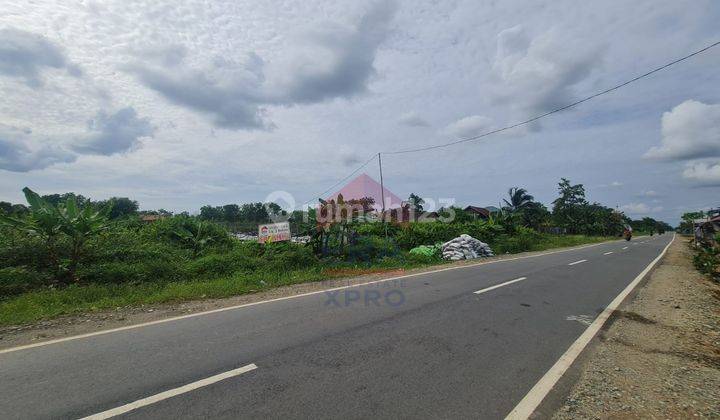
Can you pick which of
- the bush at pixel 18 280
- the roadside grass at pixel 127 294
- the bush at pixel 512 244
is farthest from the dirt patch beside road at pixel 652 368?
the bush at pixel 512 244

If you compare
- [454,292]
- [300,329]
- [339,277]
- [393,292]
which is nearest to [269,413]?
[300,329]

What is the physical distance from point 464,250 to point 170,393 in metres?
15.2

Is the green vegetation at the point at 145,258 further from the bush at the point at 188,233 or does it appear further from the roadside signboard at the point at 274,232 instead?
the roadside signboard at the point at 274,232

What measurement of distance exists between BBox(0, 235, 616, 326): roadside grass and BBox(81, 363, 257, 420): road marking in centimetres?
414

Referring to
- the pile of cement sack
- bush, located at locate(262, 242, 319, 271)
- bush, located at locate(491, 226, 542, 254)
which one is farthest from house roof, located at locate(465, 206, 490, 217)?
bush, located at locate(262, 242, 319, 271)

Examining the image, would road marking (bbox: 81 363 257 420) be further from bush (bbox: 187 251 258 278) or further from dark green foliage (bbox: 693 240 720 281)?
dark green foliage (bbox: 693 240 720 281)

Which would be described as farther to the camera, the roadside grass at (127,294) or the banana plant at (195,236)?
the banana plant at (195,236)

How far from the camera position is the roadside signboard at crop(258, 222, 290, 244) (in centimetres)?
1188

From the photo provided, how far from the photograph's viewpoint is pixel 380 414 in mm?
2914

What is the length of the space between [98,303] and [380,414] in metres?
6.54

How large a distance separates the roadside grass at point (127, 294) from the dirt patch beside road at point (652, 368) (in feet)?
22.2

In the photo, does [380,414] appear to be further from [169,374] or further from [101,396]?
[101,396]

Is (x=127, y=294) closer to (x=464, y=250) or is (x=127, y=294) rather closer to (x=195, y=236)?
(x=195, y=236)

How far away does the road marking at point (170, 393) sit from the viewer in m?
2.87
